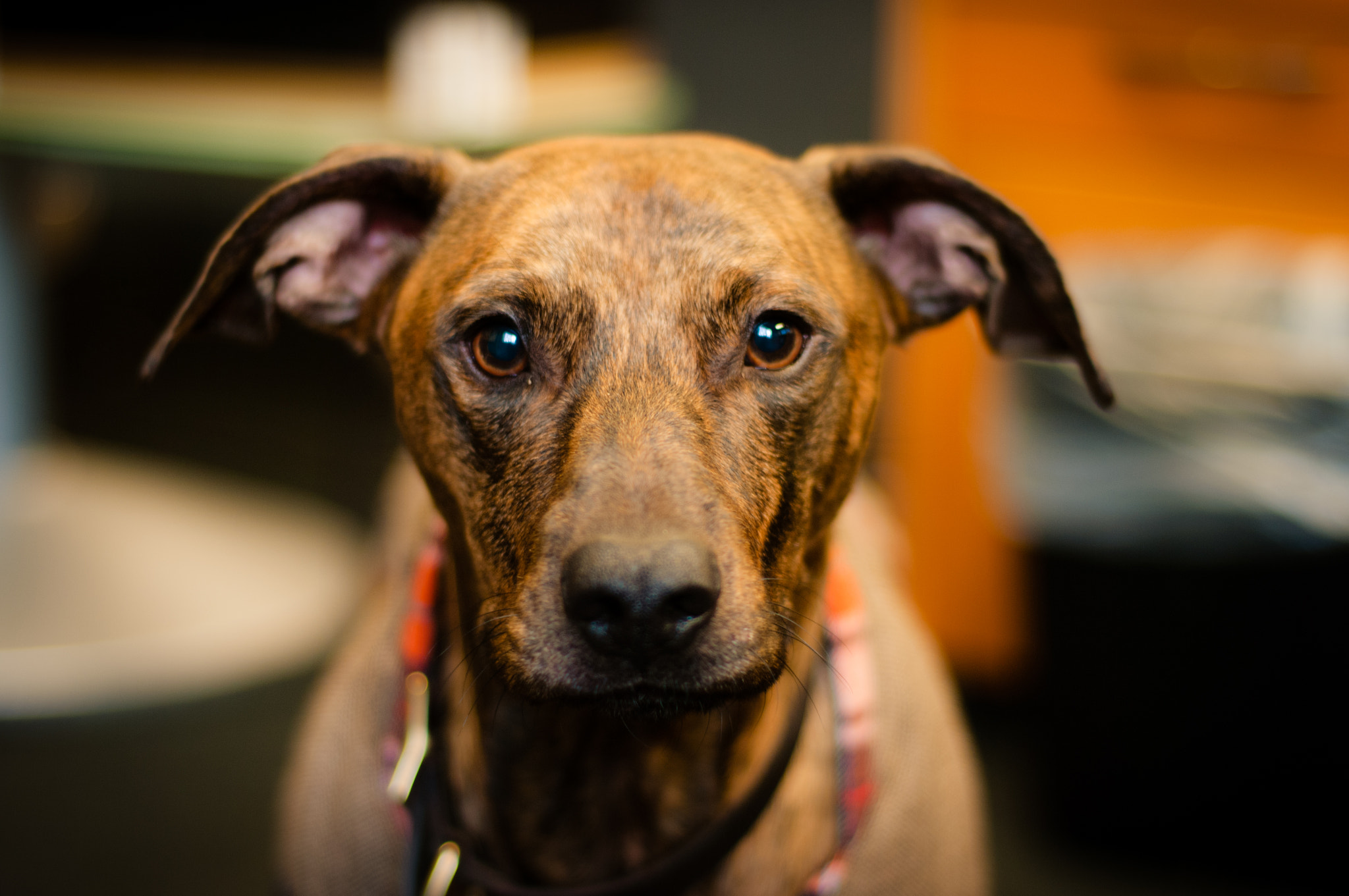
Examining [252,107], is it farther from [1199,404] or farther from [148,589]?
[1199,404]

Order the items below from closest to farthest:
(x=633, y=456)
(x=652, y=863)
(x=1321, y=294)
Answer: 1. (x=633, y=456)
2. (x=652, y=863)
3. (x=1321, y=294)

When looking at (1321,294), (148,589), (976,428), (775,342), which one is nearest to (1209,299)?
(1321,294)

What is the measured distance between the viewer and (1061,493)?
255cm

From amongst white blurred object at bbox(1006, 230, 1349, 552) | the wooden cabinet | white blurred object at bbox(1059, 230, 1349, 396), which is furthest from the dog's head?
the wooden cabinet

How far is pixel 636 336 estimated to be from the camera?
1173 millimetres

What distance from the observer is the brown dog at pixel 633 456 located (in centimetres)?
108

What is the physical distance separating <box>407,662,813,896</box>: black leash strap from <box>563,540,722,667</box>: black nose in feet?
1.24

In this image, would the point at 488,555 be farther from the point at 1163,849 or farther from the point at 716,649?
the point at 1163,849

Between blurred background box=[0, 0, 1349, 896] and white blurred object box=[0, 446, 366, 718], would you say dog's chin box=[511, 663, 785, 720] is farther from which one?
white blurred object box=[0, 446, 366, 718]

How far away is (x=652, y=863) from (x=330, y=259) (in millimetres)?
897

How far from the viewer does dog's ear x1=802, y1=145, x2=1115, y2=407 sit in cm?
137

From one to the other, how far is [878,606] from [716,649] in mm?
697

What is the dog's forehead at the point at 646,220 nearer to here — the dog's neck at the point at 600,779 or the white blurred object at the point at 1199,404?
the dog's neck at the point at 600,779

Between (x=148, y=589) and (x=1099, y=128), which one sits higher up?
(x=1099, y=128)
